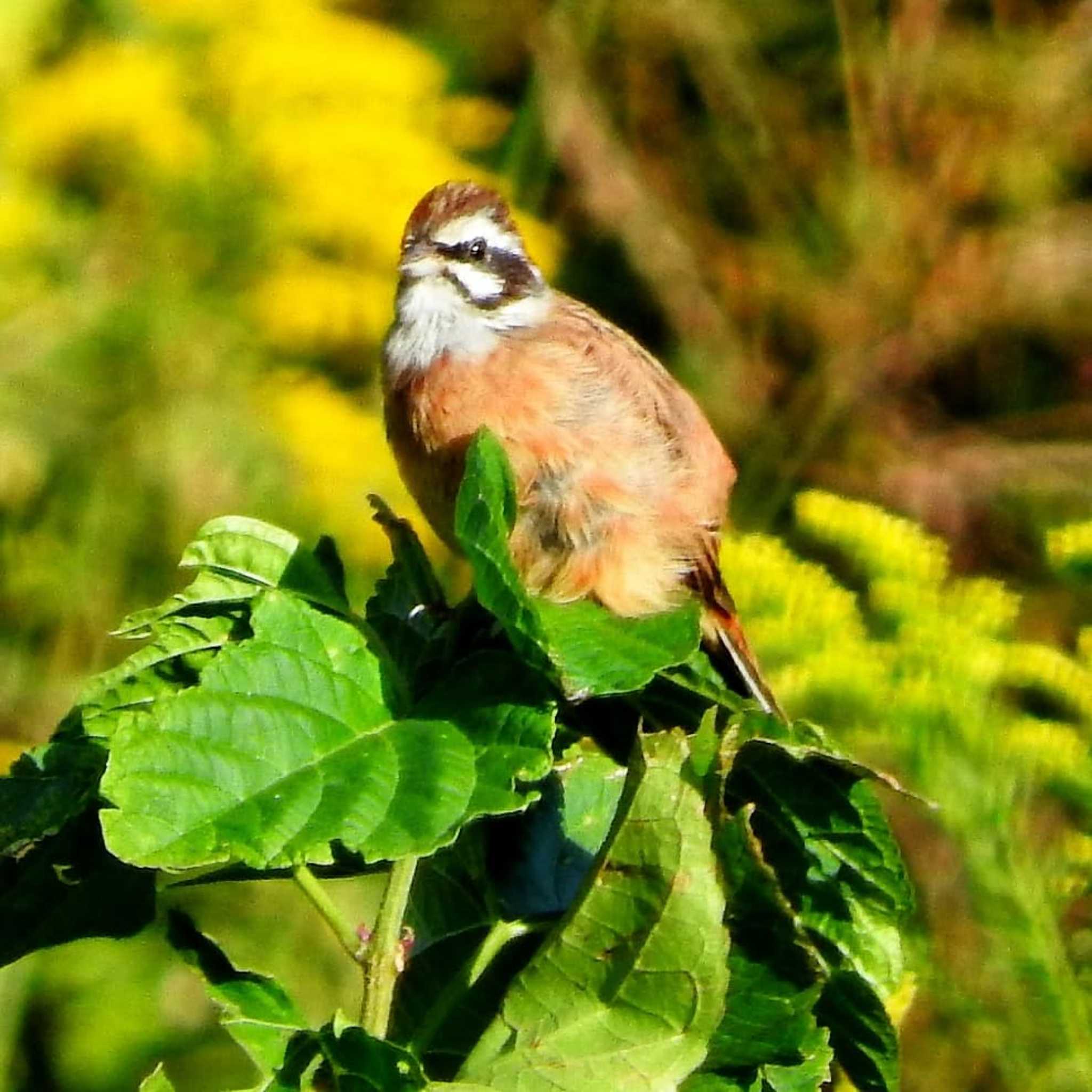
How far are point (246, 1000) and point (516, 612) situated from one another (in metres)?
0.36

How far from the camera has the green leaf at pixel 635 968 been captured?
132 cm

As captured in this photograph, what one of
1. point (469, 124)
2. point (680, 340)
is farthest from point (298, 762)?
point (680, 340)

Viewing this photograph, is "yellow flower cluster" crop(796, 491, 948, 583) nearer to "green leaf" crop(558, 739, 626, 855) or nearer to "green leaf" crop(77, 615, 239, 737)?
"green leaf" crop(558, 739, 626, 855)

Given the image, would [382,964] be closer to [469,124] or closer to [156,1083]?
[156,1083]

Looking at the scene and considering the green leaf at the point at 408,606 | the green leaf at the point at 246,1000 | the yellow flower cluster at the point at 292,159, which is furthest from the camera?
the yellow flower cluster at the point at 292,159

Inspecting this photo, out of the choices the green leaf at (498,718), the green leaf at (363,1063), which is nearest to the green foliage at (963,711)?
the green leaf at (498,718)

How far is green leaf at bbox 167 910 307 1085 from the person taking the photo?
1412 millimetres

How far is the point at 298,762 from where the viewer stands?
4.70 feet

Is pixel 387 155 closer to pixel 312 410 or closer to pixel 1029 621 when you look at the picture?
pixel 312 410

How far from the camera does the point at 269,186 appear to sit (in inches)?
162

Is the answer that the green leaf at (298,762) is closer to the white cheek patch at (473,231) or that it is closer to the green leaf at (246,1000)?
the green leaf at (246,1000)

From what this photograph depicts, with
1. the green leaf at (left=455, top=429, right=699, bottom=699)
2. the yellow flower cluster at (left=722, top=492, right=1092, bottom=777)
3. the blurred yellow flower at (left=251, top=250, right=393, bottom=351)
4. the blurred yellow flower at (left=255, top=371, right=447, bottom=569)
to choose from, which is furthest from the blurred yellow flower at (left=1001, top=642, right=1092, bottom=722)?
the blurred yellow flower at (left=251, top=250, right=393, bottom=351)

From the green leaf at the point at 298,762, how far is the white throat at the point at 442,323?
4.29ft

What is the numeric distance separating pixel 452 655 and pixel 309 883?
28cm
